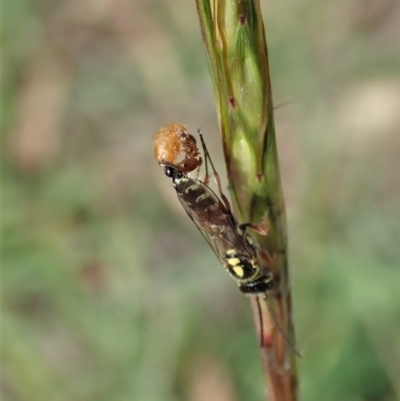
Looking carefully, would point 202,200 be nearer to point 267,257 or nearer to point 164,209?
point 267,257

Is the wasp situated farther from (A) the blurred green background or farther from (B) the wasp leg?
(A) the blurred green background

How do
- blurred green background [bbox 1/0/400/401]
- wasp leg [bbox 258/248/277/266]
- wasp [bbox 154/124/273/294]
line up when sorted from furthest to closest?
blurred green background [bbox 1/0/400/401], wasp [bbox 154/124/273/294], wasp leg [bbox 258/248/277/266]

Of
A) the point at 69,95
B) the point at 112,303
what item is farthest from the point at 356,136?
the point at 69,95

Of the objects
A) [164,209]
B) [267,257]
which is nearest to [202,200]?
[267,257]

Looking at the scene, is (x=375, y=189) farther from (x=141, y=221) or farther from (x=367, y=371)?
(x=141, y=221)

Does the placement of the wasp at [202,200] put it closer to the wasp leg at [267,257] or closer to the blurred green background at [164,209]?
the wasp leg at [267,257]

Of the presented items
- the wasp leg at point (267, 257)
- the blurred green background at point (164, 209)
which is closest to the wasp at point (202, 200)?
the wasp leg at point (267, 257)

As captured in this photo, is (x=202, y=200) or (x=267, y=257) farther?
(x=202, y=200)

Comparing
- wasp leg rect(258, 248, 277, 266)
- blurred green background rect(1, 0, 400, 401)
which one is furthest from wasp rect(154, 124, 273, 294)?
blurred green background rect(1, 0, 400, 401)
